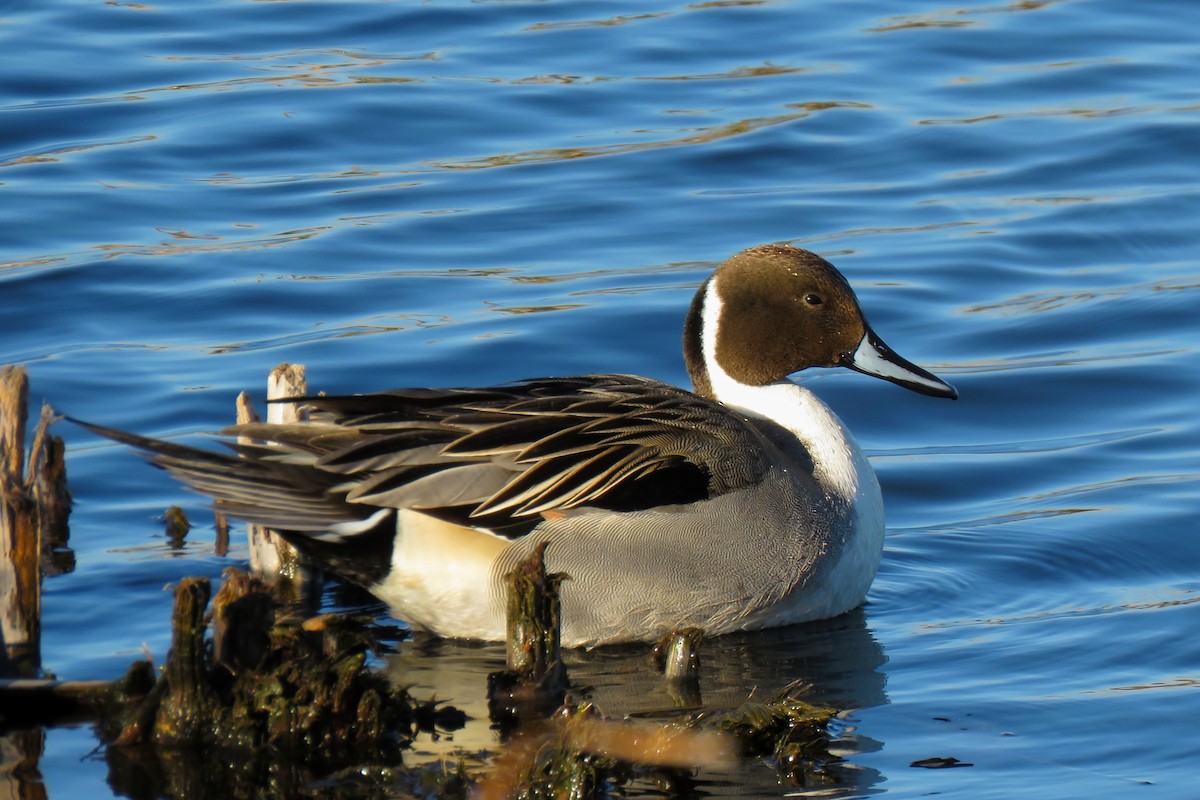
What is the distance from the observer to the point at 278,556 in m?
6.29

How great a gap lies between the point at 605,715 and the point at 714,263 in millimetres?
4626

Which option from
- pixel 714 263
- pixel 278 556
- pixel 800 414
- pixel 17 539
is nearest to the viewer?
pixel 17 539

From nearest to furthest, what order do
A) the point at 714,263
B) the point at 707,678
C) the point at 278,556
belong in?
the point at 707,678, the point at 278,556, the point at 714,263

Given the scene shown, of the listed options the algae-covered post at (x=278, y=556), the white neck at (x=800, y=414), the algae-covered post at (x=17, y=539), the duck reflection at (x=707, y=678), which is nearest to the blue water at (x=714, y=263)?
the duck reflection at (x=707, y=678)

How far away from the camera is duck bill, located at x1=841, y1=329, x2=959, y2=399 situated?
22.1ft

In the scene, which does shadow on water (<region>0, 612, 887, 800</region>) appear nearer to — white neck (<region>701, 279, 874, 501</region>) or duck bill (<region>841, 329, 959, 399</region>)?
white neck (<region>701, 279, 874, 501</region>)

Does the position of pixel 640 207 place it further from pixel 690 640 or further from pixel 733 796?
pixel 733 796

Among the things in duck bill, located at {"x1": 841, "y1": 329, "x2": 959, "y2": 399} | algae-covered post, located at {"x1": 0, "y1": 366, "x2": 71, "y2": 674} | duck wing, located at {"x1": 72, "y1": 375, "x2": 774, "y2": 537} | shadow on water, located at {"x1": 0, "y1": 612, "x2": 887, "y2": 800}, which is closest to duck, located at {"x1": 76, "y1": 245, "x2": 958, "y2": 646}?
duck wing, located at {"x1": 72, "y1": 375, "x2": 774, "y2": 537}


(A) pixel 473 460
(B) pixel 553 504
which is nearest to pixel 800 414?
(B) pixel 553 504

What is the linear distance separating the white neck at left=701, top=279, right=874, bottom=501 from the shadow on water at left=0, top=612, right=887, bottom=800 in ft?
1.49

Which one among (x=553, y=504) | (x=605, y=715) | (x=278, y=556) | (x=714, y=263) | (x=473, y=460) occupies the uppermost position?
(x=714, y=263)

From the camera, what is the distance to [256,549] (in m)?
6.27

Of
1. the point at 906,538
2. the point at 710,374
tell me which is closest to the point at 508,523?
the point at 710,374

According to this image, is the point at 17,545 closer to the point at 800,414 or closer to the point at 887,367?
the point at 800,414
